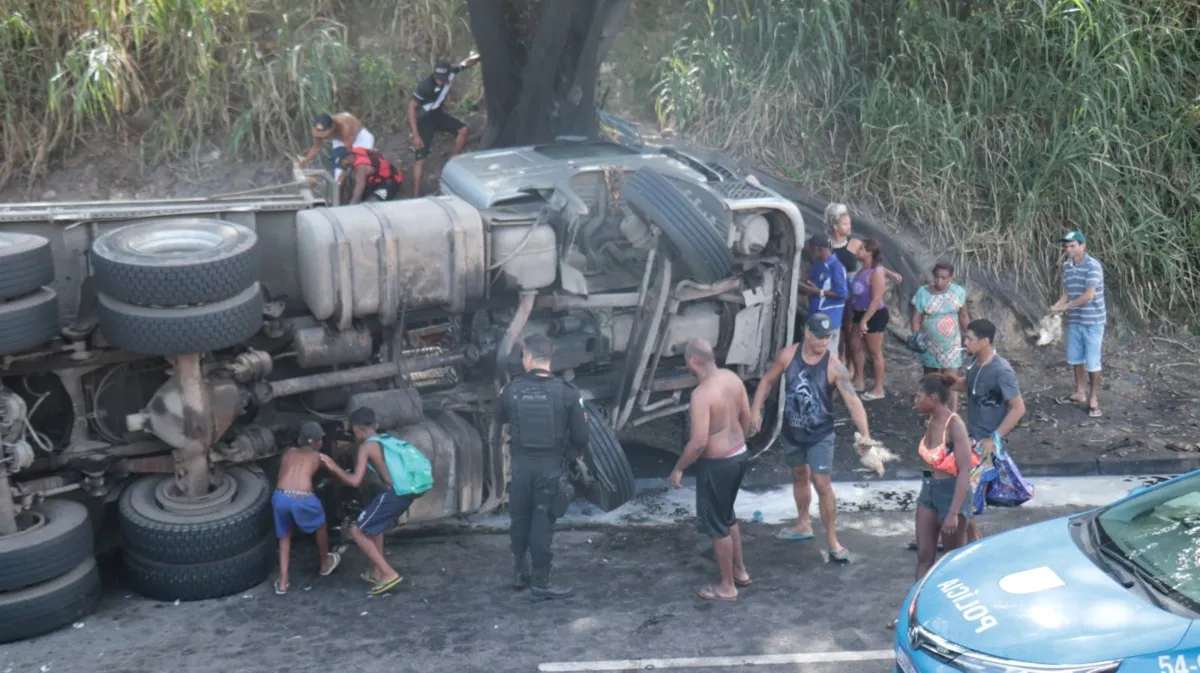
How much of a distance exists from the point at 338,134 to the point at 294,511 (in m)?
5.22

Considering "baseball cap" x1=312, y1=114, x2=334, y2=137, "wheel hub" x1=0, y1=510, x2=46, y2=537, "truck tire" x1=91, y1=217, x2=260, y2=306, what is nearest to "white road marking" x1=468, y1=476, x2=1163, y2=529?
"truck tire" x1=91, y1=217, x2=260, y2=306

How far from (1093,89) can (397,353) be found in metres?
7.77

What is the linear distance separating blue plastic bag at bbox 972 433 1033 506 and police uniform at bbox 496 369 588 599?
2182mm

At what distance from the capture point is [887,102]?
40.5 ft

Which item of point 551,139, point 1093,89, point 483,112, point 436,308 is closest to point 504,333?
point 436,308

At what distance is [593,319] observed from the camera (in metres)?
8.22

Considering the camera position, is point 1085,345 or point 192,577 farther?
point 1085,345

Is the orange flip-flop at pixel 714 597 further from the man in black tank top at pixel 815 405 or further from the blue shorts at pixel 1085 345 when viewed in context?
the blue shorts at pixel 1085 345

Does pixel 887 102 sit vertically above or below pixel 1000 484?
above

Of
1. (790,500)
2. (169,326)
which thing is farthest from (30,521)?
(790,500)

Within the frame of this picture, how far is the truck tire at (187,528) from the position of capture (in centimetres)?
681

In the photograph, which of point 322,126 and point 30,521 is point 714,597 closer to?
point 30,521

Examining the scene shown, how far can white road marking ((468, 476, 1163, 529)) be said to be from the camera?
8312 millimetres

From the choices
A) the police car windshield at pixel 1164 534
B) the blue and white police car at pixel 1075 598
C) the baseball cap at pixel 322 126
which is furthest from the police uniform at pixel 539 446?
the baseball cap at pixel 322 126
